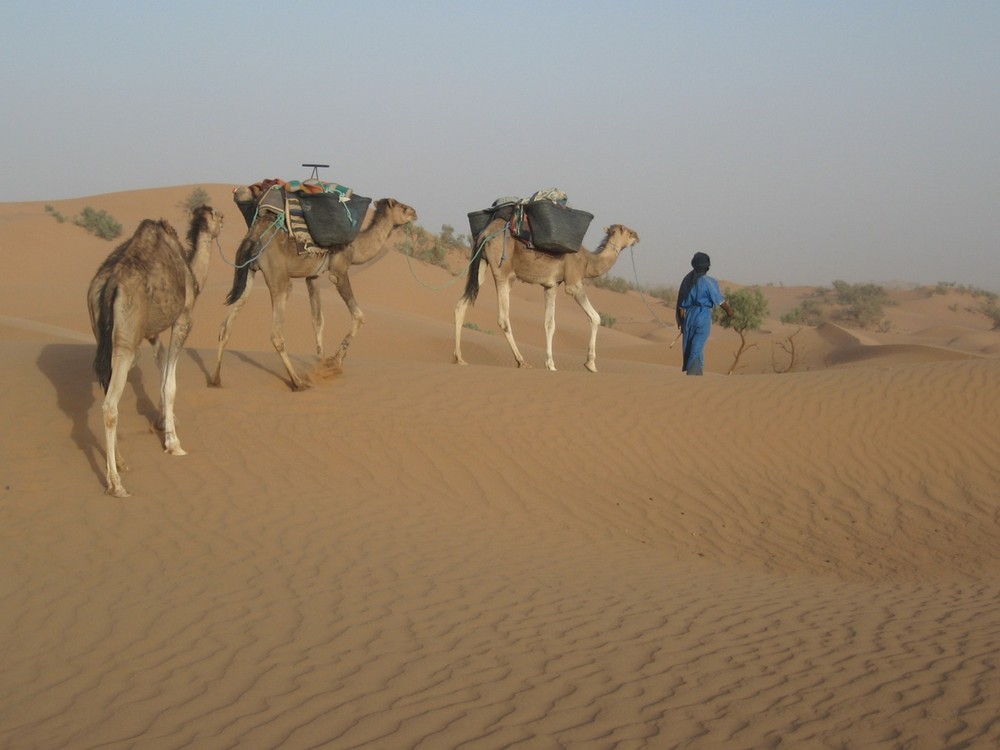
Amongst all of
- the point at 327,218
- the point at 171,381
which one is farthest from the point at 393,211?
the point at 171,381

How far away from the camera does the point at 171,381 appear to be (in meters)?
9.28

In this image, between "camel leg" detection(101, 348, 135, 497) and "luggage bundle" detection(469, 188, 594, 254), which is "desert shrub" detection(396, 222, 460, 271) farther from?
"camel leg" detection(101, 348, 135, 497)

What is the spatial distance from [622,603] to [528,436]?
4.60m

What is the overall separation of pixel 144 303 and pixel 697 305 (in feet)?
26.0

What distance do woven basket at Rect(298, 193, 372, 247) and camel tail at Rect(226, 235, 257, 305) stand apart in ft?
2.31

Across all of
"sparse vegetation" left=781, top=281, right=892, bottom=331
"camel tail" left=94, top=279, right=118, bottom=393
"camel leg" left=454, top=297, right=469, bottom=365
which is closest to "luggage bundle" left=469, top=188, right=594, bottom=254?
"camel leg" left=454, top=297, right=469, bottom=365

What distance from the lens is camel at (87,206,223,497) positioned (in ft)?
26.6

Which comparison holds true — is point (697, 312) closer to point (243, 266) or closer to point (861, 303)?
point (243, 266)

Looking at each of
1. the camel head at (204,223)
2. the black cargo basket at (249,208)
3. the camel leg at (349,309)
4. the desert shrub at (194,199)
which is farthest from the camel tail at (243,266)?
the desert shrub at (194,199)

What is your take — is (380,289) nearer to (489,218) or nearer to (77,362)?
(489,218)

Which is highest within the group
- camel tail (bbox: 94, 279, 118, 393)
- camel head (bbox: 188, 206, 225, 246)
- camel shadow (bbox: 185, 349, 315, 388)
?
camel head (bbox: 188, 206, 225, 246)

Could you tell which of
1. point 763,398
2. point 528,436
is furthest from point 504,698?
point 763,398

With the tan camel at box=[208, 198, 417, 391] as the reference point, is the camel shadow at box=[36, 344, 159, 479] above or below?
below

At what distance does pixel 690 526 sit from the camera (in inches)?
356
